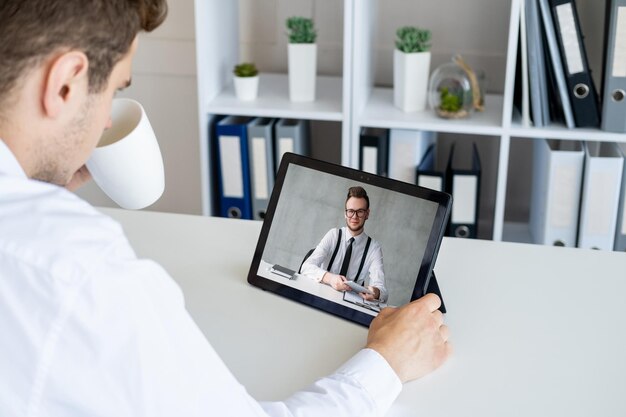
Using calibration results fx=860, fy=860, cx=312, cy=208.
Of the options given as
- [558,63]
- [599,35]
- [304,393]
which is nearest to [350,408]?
[304,393]

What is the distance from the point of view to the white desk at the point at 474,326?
1.06 metres

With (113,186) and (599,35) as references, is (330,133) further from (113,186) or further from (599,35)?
(113,186)

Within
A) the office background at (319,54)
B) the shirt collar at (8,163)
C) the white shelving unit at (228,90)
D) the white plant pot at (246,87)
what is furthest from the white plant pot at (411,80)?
the shirt collar at (8,163)

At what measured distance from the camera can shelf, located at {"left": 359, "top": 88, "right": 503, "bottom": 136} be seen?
243cm

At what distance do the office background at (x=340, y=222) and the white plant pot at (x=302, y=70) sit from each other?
126cm

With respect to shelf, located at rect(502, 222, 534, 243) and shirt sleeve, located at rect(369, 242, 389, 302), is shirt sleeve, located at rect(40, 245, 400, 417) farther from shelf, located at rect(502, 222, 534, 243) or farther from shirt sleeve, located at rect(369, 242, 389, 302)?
shelf, located at rect(502, 222, 534, 243)

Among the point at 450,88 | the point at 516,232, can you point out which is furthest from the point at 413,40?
the point at 516,232

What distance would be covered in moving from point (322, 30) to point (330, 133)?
13.6 inches

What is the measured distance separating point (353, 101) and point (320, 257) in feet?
4.19

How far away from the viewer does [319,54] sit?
286 centimetres

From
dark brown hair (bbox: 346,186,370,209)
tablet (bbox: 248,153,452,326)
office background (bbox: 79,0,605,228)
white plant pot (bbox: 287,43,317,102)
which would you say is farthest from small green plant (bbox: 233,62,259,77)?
dark brown hair (bbox: 346,186,370,209)

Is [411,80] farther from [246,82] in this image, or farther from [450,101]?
[246,82]

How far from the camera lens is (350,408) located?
1.02 m

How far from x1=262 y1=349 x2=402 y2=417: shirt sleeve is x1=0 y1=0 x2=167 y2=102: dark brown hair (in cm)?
42
